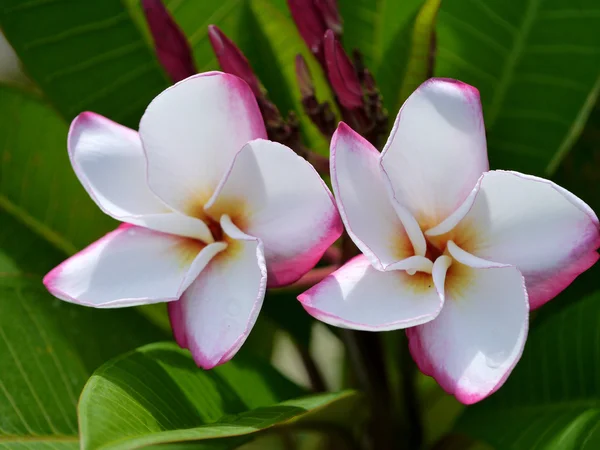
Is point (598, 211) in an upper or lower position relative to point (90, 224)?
lower

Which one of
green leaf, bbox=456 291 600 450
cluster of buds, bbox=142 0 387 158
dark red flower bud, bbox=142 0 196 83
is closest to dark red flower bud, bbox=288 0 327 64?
cluster of buds, bbox=142 0 387 158

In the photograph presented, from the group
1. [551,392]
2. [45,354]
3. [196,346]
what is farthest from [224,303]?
[551,392]

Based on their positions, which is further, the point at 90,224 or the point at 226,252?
the point at 90,224

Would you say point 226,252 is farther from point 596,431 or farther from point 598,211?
point 598,211

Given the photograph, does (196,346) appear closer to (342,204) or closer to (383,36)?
(342,204)

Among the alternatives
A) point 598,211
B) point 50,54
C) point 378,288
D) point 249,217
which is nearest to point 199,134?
point 249,217

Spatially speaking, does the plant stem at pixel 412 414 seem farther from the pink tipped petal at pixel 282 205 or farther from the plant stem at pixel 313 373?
the pink tipped petal at pixel 282 205
